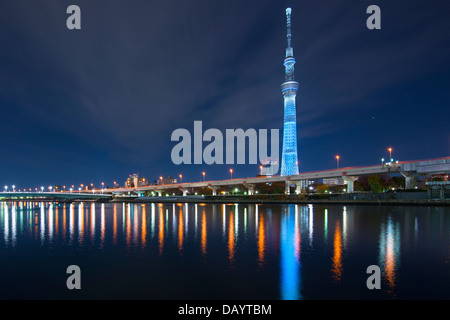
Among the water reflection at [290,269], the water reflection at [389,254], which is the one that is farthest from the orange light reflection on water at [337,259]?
the water reflection at [389,254]

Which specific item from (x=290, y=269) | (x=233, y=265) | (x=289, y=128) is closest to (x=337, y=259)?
(x=290, y=269)

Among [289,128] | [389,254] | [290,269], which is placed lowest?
[389,254]

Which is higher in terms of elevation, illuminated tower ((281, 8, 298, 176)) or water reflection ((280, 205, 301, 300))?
illuminated tower ((281, 8, 298, 176))

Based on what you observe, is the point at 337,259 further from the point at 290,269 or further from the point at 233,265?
the point at 233,265

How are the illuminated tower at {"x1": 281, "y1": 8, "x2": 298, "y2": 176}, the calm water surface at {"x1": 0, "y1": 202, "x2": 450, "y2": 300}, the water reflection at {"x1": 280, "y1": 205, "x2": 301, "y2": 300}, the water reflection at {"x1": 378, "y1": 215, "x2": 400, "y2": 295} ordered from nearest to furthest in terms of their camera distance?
the water reflection at {"x1": 280, "y1": 205, "x2": 301, "y2": 300} < the calm water surface at {"x1": 0, "y1": 202, "x2": 450, "y2": 300} < the water reflection at {"x1": 378, "y1": 215, "x2": 400, "y2": 295} < the illuminated tower at {"x1": 281, "y1": 8, "x2": 298, "y2": 176}

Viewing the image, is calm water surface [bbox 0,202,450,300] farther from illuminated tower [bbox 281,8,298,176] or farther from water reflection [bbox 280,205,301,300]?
illuminated tower [bbox 281,8,298,176]

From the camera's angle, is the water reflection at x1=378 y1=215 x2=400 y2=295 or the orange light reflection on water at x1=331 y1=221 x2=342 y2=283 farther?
the orange light reflection on water at x1=331 y1=221 x2=342 y2=283

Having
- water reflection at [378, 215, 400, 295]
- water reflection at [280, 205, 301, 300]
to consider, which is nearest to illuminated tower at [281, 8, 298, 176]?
water reflection at [378, 215, 400, 295]

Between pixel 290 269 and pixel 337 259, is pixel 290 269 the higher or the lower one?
the higher one

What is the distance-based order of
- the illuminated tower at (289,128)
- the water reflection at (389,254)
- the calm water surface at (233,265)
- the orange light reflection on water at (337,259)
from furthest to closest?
the illuminated tower at (289,128) → the orange light reflection on water at (337,259) → the water reflection at (389,254) → the calm water surface at (233,265)

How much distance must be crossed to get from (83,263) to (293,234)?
17154 mm

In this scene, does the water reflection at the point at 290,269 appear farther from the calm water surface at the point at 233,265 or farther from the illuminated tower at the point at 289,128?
the illuminated tower at the point at 289,128
